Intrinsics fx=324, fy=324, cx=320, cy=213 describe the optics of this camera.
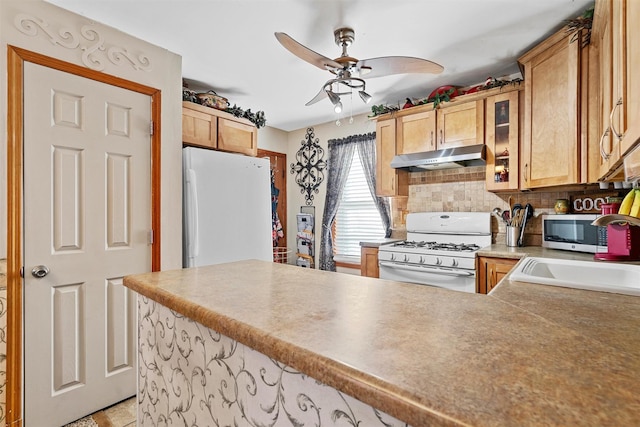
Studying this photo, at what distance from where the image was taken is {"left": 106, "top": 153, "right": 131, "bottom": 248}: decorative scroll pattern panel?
6.84 feet

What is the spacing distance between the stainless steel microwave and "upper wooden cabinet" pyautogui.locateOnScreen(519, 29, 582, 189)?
0.98ft

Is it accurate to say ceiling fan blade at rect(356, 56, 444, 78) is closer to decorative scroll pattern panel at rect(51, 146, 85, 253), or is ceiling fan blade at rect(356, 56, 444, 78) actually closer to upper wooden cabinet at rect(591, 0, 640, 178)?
upper wooden cabinet at rect(591, 0, 640, 178)

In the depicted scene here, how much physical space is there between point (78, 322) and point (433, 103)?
3.27 meters

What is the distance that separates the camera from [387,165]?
3.49 meters

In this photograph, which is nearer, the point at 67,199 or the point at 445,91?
the point at 67,199

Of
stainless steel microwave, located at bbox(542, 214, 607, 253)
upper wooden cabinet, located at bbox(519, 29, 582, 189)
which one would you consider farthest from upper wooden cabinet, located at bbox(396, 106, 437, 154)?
stainless steel microwave, located at bbox(542, 214, 607, 253)

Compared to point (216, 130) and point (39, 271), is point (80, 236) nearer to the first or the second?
point (39, 271)

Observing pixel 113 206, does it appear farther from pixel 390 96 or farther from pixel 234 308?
pixel 390 96

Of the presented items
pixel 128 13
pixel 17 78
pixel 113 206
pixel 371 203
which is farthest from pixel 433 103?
pixel 17 78

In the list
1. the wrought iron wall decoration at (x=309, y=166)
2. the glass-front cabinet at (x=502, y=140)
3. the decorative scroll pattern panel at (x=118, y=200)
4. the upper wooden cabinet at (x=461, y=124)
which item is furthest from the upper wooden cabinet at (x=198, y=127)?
the glass-front cabinet at (x=502, y=140)

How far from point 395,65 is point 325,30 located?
55cm

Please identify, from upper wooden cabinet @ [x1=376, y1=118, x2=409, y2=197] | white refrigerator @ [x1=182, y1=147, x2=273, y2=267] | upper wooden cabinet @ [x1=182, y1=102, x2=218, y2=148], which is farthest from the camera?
upper wooden cabinet @ [x1=376, y1=118, x2=409, y2=197]

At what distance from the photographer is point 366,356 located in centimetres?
47

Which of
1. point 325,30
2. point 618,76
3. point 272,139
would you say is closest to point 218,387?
point 618,76
